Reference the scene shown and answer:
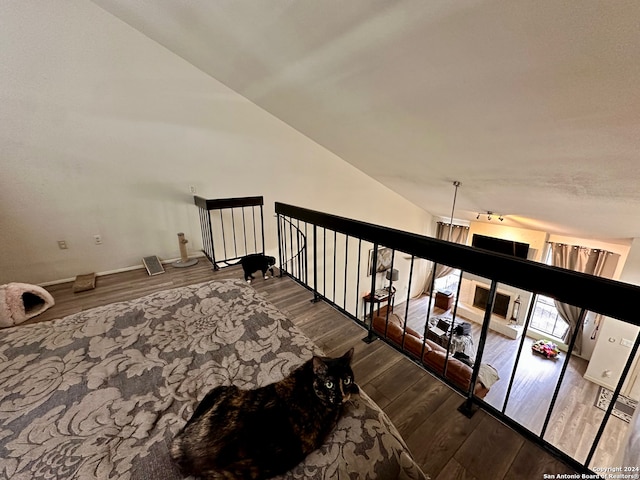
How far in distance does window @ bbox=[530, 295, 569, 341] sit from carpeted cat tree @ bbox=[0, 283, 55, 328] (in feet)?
32.6

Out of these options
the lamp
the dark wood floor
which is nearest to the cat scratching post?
the dark wood floor

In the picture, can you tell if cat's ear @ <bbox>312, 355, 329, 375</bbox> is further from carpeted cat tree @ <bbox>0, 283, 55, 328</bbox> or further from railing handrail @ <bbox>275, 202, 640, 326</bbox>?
carpeted cat tree @ <bbox>0, 283, 55, 328</bbox>

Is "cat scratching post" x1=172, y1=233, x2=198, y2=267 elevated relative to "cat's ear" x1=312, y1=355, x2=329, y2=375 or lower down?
lower down

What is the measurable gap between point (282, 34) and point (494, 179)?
11.5 ft

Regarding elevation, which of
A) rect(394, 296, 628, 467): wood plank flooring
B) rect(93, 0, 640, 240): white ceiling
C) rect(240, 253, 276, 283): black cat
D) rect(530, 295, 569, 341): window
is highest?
rect(93, 0, 640, 240): white ceiling

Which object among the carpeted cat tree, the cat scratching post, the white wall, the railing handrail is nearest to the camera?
the railing handrail

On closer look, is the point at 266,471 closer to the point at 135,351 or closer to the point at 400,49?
the point at 135,351

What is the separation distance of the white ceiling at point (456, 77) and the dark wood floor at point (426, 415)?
2224mm

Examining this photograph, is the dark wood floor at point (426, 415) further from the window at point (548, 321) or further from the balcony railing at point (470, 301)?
the window at point (548, 321)

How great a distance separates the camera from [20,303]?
2.29 m

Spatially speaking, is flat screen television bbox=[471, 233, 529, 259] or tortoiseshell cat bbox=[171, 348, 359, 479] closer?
tortoiseshell cat bbox=[171, 348, 359, 479]

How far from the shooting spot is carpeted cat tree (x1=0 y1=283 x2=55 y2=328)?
2156mm

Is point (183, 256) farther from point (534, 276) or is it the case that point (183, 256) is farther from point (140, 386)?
point (534, 276)

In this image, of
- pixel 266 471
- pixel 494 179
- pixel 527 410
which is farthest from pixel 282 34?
pixel 527 410
